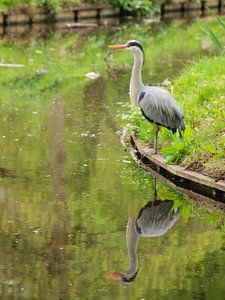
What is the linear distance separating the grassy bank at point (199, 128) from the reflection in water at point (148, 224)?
83 centimetres

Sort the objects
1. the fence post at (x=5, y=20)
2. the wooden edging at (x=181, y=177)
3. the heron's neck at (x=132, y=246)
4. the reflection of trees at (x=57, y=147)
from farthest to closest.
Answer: the fence post at (x=5, y=20), the reflection of trees at (x=57, y=147), the wooden edging at (x=181, y=177), the heron's neck at (x=132, y=246)

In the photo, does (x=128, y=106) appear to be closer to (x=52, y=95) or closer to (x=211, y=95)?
(x=211, y=95)

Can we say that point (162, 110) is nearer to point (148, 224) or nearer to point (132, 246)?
point (148, 224)

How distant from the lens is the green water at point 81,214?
912 centimetres

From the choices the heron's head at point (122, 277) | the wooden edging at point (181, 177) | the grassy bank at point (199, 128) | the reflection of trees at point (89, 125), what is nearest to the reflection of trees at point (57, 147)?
the reflection of trees at point (89, 125)

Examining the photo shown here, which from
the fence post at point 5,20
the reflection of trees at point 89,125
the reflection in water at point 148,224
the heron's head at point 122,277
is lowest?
the fence post at point 5,20

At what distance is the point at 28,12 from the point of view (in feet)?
104

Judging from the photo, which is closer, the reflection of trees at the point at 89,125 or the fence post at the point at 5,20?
the reflection of trees at the point at 89,125

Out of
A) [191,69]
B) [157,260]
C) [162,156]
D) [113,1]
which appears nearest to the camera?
[157,260]

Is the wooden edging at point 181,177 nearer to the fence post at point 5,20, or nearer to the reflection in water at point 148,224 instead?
the reflection in water at point 148,224

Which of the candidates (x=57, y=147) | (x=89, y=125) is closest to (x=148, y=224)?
(x=57, y=147)

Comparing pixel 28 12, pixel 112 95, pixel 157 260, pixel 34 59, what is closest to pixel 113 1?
pixel 28 12

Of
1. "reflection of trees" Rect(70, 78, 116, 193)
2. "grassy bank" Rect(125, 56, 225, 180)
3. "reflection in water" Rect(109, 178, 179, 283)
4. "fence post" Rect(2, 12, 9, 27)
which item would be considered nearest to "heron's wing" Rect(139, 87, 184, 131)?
"grassy bank" Rect(125, 56, 225, 180)

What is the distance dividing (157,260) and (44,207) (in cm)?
212
